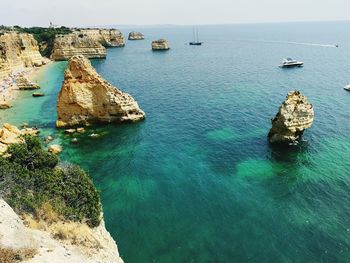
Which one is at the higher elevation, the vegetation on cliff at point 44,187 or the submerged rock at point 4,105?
the vegetation on cliff at point 44,187

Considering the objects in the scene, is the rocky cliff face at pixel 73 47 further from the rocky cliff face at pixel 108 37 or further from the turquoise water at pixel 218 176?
the turquoise water at pixel 218 176

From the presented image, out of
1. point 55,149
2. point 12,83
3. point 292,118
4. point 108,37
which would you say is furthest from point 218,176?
point 108,37

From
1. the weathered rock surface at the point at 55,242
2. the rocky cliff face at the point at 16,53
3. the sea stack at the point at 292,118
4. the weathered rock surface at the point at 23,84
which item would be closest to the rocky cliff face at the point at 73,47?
the rocky cliff face at the point at 16,53

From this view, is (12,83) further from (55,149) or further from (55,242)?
(55,242)

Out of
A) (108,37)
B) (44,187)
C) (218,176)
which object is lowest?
(218,176)

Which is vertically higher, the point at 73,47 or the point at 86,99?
the point at 73,47

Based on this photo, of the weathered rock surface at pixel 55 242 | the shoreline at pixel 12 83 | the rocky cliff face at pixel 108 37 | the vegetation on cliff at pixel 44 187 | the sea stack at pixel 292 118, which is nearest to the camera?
the weathered rock surface at pixel 55 242

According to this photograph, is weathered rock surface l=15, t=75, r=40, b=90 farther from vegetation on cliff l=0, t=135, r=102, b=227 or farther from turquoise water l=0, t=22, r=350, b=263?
vegetation on cliff l=0, t=135, r=102, b=227
